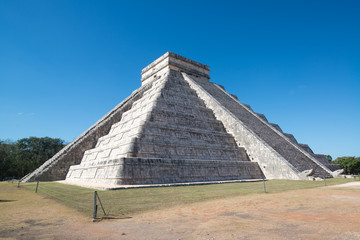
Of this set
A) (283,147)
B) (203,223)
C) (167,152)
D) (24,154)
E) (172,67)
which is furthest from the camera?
(24,154)

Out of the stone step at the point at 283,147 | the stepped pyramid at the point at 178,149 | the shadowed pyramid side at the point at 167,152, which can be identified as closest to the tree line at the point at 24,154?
the stepped pyramid at the point at 178,149

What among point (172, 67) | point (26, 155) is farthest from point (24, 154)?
point (172, 67)

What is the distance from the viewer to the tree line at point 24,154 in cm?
2662

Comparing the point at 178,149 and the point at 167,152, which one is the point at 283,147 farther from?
the point at 167,152

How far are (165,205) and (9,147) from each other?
32.1 meters

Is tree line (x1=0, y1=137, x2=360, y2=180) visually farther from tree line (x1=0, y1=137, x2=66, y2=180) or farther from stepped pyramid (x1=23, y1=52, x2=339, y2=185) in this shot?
stepped pyramid (x1=23, y1=52, x2=339, y2=185)

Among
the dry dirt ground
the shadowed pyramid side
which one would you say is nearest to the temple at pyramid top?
the shadowed pyramid side

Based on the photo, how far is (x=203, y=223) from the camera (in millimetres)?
4012

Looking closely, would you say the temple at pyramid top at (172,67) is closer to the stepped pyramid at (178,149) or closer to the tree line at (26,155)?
the stepped pyramid at (178,149)

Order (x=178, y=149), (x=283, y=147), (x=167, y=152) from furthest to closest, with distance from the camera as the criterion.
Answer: (x=283, y=147) < (x=178, y=149) < (x=167, y=152)

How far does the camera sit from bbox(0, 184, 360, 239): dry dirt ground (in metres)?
3.36

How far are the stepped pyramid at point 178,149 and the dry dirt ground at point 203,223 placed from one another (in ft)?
14.2

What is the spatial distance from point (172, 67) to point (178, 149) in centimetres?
1376

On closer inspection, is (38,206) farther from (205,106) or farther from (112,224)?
(205,106)
